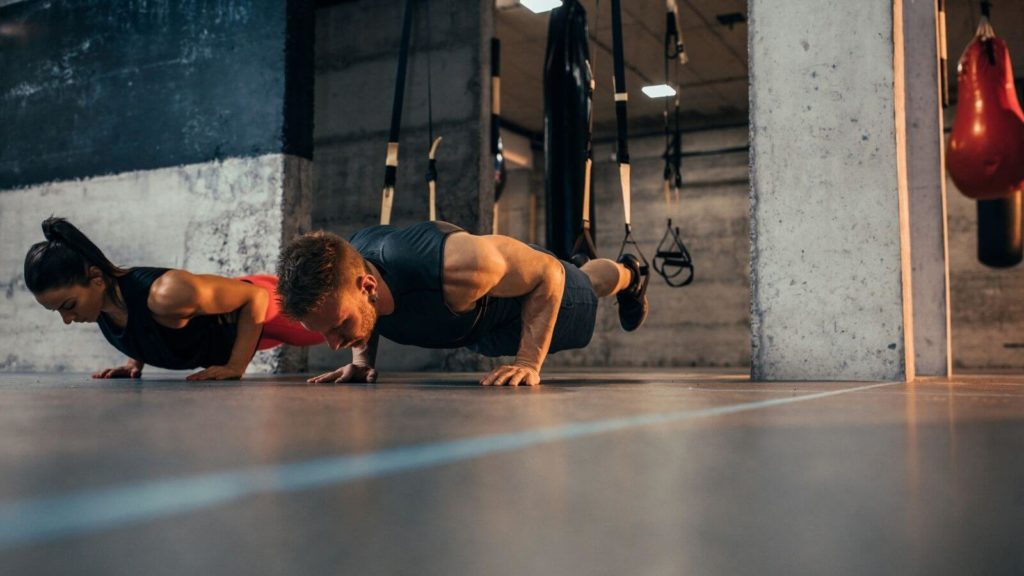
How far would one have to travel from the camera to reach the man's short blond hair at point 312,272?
7.92ft

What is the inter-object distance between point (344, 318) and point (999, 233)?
10.0m

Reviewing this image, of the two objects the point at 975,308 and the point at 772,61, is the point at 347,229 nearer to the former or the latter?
the point at 772,61

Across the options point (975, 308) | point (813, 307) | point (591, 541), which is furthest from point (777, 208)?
point (975, 308)

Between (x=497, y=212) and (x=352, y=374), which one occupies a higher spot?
(x=497, y=212)

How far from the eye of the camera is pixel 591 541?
0.56m

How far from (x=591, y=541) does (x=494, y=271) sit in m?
2.18

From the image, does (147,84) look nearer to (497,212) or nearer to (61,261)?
(497,212)

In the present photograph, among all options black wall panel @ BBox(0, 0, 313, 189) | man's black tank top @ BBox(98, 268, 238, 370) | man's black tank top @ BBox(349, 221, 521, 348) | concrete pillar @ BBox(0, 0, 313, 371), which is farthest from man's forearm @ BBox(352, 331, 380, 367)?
black wall panel @ BBox(0, 0, 313, 189)

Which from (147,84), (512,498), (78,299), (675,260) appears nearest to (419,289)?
(78,299)

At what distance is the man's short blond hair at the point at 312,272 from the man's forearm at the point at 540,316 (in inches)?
26.2

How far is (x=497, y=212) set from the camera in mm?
5539

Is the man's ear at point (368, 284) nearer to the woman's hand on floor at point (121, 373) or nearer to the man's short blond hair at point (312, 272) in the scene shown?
the man's short blond hair at point (312, 272)

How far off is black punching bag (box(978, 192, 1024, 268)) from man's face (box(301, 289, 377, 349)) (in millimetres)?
9233

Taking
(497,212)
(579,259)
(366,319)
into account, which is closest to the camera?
(366,319)
